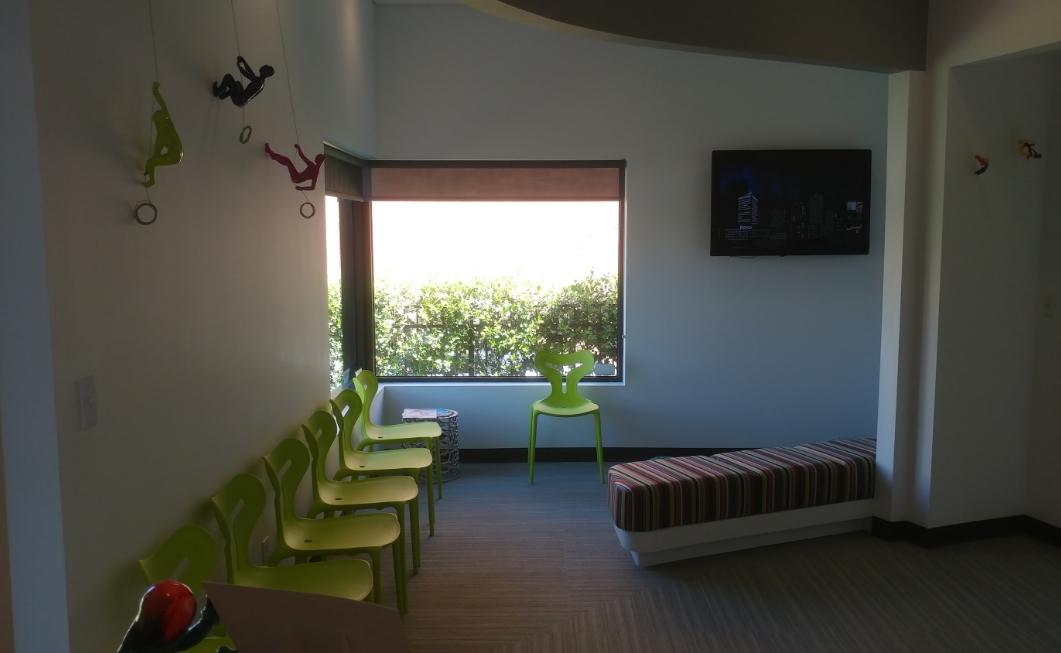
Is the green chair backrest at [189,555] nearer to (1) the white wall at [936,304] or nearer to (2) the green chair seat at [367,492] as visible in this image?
(2) the green chair seat at [367,492]

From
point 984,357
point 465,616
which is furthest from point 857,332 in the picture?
point 465,616

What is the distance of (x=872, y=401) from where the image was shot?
6.00 m

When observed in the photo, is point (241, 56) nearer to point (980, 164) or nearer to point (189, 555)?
point (189, 555)

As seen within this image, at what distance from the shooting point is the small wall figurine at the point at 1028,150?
4184 mm

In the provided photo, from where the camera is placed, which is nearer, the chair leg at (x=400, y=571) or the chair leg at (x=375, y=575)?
the chair leg at (x=375, y=575)

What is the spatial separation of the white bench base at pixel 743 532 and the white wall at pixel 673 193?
1.57m

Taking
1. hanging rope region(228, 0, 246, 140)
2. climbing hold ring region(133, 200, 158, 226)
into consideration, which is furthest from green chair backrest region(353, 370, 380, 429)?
climbing hold ring region(133, 200, 158, 226)

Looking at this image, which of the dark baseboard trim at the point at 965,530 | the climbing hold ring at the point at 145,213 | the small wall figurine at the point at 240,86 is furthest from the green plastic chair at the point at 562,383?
the climbing hold ring at the point at 145,213

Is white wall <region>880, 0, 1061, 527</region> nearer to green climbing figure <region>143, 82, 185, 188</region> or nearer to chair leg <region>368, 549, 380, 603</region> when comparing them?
chair leg <region>368, 549, 380, 603</region>

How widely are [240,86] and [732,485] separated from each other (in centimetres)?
302

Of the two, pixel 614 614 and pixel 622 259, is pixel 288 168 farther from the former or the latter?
pixel 622 259

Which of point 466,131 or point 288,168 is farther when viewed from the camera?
point 466,131

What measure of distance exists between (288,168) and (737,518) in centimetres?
286

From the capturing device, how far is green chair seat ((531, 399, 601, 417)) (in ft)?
17.9
